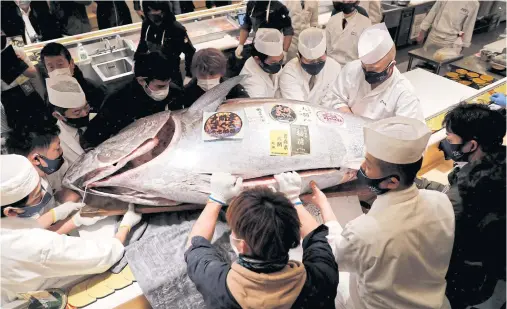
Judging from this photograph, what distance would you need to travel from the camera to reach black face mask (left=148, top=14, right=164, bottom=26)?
3.43m

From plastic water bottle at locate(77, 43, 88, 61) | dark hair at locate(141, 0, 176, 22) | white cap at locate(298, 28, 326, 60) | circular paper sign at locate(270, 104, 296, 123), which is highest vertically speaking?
dark hair at locate(141, 0, 176, 22)

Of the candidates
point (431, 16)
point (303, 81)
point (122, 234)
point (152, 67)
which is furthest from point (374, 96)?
point (431, 16)

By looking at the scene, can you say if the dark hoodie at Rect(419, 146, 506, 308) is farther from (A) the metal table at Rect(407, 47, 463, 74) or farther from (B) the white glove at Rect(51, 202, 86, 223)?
(A) the metal table at Rect(407, 47, 463, 74)

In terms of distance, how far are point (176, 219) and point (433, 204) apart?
130 cm

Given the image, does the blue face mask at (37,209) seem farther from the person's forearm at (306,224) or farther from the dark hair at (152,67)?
the person's forearm at (306,224)

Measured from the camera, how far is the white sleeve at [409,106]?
7.95 feet

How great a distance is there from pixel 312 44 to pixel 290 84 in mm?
335

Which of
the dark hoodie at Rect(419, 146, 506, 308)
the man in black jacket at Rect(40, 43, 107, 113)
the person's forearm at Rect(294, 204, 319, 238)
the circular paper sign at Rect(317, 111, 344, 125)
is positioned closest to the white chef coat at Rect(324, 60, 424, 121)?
the circular paper sign at Rect(317, 111, 344, 125)

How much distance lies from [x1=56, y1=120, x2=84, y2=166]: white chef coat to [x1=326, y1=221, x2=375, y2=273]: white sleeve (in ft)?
5.46

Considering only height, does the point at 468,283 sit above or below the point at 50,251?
below

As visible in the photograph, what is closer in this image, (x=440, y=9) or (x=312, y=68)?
(x=312, y=68)

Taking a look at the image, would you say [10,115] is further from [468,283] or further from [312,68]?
[468,283]

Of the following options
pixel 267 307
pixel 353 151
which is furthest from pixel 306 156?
pixel 267 307

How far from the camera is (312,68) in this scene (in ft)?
9.05
